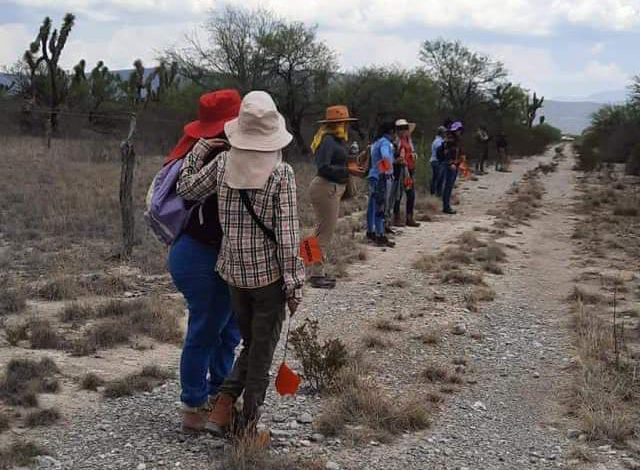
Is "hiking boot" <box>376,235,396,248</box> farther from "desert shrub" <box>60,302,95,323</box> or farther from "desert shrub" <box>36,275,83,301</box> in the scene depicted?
"desert shrub" <box>60,302,95,323</box>

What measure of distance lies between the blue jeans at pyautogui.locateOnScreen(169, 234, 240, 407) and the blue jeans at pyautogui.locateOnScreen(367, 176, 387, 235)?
621 centimetres

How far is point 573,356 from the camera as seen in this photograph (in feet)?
20.7

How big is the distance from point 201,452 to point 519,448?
5.43 ft

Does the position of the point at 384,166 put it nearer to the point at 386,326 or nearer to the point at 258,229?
the point at 386,326

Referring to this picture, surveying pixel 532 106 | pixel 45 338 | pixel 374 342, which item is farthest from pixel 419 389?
pixel 532 106

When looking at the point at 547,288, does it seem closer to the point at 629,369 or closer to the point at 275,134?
the point at 629,369

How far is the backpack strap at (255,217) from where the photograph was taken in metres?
3.96

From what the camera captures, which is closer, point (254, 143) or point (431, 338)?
point (254, 143)

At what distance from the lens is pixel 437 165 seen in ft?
51.6

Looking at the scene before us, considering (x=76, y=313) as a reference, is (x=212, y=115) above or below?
above

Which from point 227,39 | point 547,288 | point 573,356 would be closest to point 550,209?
point 547,288

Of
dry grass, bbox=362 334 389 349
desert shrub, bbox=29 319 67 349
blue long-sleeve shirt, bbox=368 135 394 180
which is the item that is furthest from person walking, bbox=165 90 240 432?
blue long-sleeve shirt, bbox=368 135 394 180

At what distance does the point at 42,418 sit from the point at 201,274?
1253mm

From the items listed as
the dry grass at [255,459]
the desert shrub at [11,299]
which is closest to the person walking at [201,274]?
the dry grass at [255,459]
